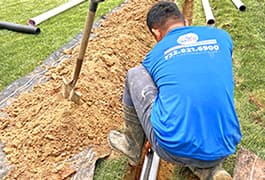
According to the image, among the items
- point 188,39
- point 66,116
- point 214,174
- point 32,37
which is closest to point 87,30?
point 66,116

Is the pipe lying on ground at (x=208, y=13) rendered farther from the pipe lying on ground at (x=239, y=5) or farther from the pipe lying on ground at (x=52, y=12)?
the pipe lying on ground at (x=52, y=12)

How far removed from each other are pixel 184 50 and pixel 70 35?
10.3 ft

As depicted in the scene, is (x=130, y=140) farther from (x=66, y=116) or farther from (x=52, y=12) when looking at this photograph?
(x=52, y=12)

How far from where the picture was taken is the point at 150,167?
3.05 m

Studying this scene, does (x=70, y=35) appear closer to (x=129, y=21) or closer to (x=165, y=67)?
(x=129, y=21)

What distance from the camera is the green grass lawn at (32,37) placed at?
15.1 ft

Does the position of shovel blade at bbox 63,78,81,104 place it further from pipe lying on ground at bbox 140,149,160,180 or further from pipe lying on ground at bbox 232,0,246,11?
pipe lying on ground at bbox 232,0,246,11

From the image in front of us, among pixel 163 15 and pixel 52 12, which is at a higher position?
pixel 163 15

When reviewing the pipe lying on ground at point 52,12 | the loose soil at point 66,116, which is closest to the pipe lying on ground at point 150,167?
the loose soil at point 66,116

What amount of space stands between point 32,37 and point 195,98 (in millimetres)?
3416

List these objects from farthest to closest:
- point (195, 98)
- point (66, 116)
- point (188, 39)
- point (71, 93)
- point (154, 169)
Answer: point (71, 93) < point (66, 116) < point (154, 169) < point (188, 39) < point (195, 98)

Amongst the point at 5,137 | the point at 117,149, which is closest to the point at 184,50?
the point at 117,149

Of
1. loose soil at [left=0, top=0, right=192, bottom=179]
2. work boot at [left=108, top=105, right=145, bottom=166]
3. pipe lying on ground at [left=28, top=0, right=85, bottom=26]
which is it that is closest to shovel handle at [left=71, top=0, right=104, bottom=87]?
loose soil at [left=0, top=0, right=192, bottom=179]

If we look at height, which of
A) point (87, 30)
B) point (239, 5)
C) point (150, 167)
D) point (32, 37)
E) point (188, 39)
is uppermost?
point (188, 39)
